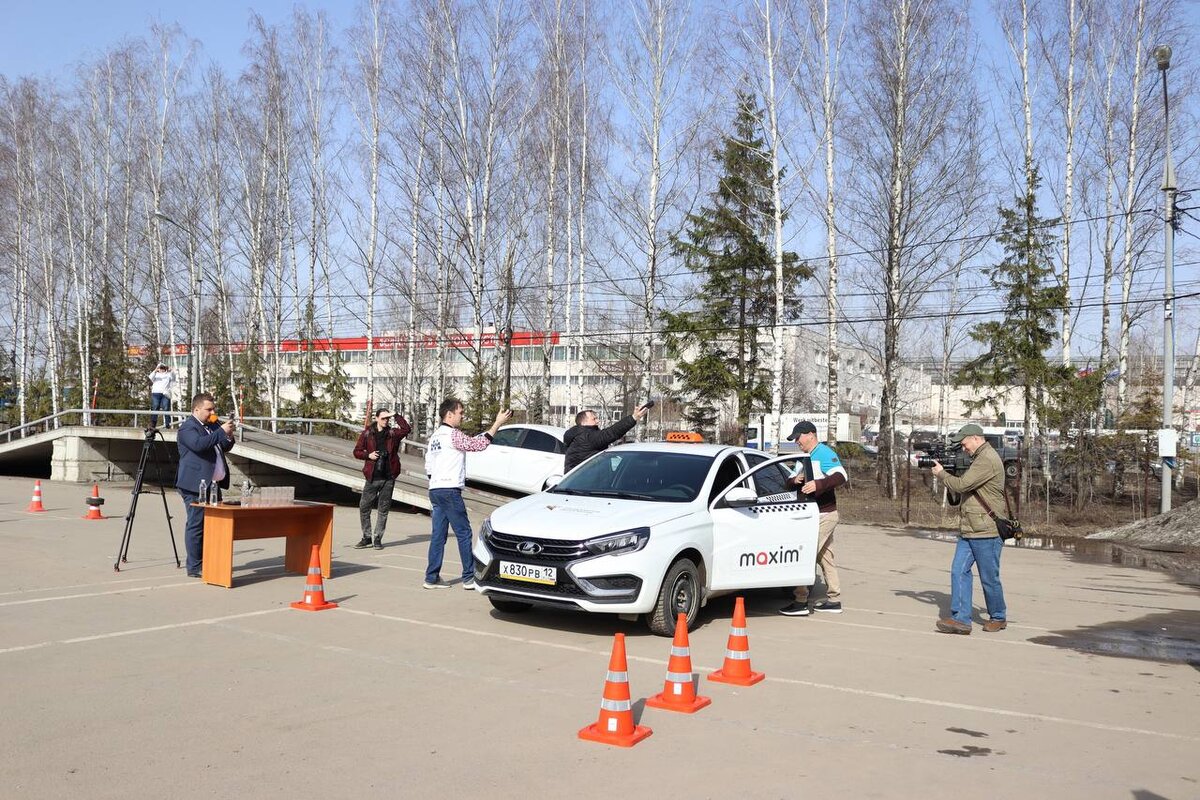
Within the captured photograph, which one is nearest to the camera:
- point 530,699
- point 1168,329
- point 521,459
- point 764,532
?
point 530,699

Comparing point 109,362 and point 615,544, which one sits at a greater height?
point 109,362

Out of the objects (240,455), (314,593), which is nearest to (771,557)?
(314,593)

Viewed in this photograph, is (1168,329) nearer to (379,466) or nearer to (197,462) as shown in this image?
(379,466)

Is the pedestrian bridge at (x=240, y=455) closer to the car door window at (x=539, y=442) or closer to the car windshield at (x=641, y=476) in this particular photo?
the car door window at (x=539, y=442)

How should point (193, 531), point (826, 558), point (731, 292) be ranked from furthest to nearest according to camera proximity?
point (731, 292)
point (193, 531)
point (826, 558)

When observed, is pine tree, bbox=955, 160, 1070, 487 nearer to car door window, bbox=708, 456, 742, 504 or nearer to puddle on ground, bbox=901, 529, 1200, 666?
puddle on ground, bbox=901, 529, 1200, 666

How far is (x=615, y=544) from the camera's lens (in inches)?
319

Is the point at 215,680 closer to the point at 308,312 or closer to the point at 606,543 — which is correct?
the point at 606,543

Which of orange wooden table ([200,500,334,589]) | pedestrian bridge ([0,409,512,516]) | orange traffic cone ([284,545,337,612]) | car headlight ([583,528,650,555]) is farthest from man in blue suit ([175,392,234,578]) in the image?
pedestrian bridge ([0,409,512,516])

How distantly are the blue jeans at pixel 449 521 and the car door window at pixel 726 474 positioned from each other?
2.66 meters

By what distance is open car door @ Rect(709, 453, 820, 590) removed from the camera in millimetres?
9117

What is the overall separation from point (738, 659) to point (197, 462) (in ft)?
22.0

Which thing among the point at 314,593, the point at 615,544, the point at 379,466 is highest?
the point at 379,466

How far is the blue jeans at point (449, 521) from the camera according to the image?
34.0ft
